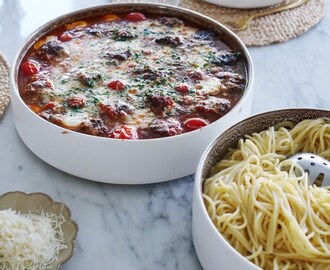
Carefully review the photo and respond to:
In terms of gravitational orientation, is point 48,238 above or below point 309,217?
below

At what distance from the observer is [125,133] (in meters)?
2.00

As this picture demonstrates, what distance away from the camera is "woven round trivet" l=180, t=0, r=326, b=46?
2.85 metres

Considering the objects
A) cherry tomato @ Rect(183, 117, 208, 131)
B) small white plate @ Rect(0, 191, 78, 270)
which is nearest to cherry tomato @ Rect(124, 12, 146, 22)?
cherry tomato @ Rect(183, 117, 208, 131)

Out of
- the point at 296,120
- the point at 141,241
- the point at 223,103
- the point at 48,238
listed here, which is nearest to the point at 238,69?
the point at 223,103

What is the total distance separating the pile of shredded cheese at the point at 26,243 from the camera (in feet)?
5.35

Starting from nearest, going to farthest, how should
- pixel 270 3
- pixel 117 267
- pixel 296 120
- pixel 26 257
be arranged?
1. pixel 26 257
2. pixel 117 267
3. pixel 296 120
4. pixel 270 3

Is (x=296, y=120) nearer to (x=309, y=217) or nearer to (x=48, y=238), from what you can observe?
(x=309, y=217)

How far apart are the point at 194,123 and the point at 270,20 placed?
1099mm

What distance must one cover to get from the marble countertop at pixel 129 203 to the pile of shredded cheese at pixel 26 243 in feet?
0.36

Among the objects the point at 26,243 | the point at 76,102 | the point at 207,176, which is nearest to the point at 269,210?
the point at 207,176

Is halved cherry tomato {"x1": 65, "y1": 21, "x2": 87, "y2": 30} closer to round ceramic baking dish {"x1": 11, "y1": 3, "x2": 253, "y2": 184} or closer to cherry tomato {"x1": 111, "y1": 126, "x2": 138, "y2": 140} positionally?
round ceramic baking dish {"x1": 11, "y1": 3, "x2": 253, "y2": 184}

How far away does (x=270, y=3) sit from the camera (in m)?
2.95

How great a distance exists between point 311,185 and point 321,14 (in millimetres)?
1523

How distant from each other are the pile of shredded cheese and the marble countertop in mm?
110
